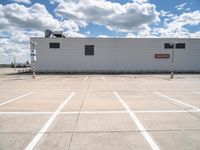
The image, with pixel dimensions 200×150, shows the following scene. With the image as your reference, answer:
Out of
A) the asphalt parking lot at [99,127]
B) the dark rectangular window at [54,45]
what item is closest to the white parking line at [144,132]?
the asphalt parking lot at [99,127]

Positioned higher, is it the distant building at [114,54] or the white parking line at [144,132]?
the distant building at [114,54]

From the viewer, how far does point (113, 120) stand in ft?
20.7

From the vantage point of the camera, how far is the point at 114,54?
4103 cm

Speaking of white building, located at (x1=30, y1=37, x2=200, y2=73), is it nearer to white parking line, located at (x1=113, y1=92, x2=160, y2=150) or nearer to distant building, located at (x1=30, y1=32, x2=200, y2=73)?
distant building, located at (x1=30, y1=32, x2=200, y2=73)

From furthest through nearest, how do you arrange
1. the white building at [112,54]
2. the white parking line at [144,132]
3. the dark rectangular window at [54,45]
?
1. the dark rectangular window at [54,45]
2. the white building at [112,54]
3. the white parking line at [144,132]

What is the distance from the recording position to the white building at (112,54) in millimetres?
40438

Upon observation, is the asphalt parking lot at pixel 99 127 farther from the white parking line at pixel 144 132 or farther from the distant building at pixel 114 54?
the distant building at pixel 114 54

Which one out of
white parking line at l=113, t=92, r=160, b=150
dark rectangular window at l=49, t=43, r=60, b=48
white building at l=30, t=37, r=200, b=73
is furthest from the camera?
dark rectangular window at l=49, t=43, r=60, b=48

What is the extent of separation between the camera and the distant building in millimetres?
40438

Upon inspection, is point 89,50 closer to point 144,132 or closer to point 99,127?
point 99,127

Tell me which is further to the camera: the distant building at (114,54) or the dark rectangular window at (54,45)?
the dark rectangular window at (54,45)

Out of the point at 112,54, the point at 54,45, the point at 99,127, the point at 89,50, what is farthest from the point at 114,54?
the point at 99,127

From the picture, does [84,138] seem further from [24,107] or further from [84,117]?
[24,107]

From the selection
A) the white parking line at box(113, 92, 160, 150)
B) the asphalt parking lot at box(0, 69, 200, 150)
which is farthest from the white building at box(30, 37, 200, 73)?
the white parking line at box(113, 92, 160, 150)
